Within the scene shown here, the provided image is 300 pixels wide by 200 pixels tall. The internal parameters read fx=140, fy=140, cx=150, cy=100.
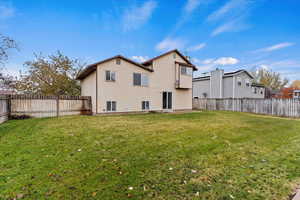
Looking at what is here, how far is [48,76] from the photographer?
16.6 meters

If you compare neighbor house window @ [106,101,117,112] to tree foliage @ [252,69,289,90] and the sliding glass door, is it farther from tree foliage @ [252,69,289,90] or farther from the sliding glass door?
tree foliage @ [252,69,289,90]

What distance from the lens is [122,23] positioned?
14141 mm

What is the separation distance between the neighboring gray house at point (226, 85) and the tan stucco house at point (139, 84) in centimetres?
755

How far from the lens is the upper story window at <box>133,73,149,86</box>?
12906 millimetres

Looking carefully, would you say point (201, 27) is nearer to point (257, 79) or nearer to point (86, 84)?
point (86, 84)

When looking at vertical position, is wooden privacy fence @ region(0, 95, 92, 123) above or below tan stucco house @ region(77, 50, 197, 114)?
below

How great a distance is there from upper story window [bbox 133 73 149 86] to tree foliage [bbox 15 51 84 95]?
33.0 feet

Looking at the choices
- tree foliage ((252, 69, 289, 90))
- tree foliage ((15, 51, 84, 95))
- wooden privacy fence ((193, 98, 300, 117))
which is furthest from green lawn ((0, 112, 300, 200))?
tree foliage ((252, 69, 289, 90))

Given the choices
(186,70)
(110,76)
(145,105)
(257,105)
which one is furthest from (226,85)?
(110,76)

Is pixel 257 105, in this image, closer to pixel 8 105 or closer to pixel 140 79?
pixel 140 79

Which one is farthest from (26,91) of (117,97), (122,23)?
(122,23)

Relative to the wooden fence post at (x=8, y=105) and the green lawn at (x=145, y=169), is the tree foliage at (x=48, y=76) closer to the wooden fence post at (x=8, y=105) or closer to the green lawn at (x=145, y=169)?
the wooden fence post at (x=8, y=105)

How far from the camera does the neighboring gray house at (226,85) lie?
20733 mm

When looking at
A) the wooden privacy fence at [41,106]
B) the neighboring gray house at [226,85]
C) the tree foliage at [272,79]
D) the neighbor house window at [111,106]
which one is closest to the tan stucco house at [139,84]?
the neighbor house window at [111,106]
